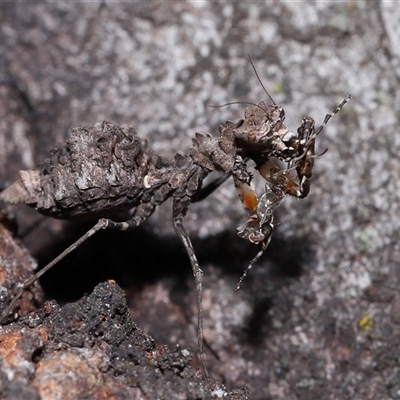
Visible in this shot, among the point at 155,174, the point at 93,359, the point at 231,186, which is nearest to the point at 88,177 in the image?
the point at 155,174

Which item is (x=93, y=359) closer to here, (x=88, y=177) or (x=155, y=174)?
(x=88, y=177)

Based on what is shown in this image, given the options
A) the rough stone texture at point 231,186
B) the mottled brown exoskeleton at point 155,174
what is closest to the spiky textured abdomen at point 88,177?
the mottled brown exoskeleton at point 155,174

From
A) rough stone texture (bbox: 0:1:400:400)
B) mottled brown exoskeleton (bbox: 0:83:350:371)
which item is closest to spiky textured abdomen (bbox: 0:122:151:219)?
mottled brown exoskeleton (bbox: 0:83:350:371)

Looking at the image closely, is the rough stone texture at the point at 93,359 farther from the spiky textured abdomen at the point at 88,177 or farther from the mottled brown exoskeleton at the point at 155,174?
the spiky textured abdomen at the point at 88,177

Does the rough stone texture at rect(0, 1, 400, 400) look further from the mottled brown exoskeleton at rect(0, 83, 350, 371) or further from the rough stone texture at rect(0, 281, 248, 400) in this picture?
the rough stone texture at rect(0, 281, 248, 400)

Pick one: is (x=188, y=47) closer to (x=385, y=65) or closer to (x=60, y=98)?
(x=60, y=98)

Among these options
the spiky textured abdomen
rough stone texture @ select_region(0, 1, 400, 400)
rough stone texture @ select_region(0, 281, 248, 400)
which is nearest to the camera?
rough stone texture @ select_region(0, 281, 248, 400)
